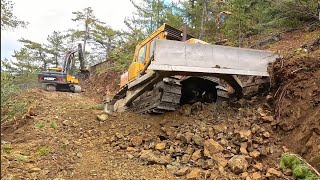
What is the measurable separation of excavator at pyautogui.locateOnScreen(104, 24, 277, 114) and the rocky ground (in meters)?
0.37

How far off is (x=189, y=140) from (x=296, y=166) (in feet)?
6.32

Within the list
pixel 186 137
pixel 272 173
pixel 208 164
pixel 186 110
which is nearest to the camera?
pixel 272 173

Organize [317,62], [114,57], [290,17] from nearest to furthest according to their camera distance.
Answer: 1. [317,62]
2. [290,17]
3. [114,57]

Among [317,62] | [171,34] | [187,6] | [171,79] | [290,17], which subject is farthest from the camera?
[187,6]

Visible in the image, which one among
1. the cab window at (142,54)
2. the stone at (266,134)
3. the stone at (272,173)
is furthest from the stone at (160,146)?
the cab window at (142,54)

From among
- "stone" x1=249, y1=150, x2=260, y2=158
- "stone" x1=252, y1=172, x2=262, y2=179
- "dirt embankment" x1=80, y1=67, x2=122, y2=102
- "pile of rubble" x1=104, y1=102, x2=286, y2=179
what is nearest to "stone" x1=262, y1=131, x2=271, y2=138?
"pile of rubble" x1=104, y1=102, x2=286, y2=179

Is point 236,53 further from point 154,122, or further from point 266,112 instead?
point 154,122

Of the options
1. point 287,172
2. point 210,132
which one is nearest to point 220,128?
point 210,132

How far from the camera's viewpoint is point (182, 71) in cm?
665

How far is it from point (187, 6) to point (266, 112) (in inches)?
475

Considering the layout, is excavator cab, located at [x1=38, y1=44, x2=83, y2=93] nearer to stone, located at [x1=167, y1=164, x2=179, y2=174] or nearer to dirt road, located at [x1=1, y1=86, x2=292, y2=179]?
dirt road, located at [x1=1, y1=86, x2=292, y2=179]

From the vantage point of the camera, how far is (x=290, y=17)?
12305mm

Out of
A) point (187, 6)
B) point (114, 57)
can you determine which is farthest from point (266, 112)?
point (114, 57)

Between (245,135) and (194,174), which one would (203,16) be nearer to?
(245,135)
